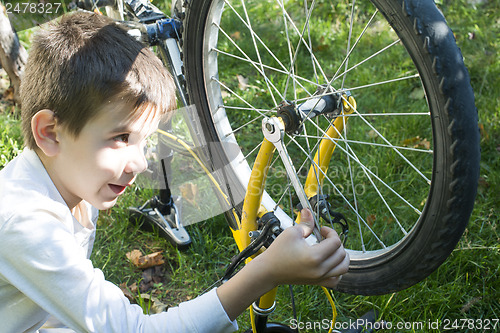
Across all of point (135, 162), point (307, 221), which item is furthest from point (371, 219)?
point (135, 162)

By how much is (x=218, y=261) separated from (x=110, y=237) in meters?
0.49

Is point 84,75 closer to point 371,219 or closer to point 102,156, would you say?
point 102,156

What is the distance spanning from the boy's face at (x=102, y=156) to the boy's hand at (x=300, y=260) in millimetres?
393

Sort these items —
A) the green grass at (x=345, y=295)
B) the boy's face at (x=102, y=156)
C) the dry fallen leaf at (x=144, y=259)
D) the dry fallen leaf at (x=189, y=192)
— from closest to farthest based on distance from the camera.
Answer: the boy's face at (x=102, y=156) → the green grass at (x=345, y=295) → the dry fallen leaf at (x=144, y=259) → the dry fallen leaf at (x=189, y=192)

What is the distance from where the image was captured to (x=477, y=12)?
3.30m

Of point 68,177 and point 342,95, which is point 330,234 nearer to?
point 342,95

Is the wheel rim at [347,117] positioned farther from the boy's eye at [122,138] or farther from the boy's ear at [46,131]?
the boy's ear at [46,131]

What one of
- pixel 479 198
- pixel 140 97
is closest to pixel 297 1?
pixel 479 198

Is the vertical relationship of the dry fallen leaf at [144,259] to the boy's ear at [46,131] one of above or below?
below

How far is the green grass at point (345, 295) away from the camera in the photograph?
1703 mm

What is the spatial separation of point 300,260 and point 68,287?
49 cm

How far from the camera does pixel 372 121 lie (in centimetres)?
270

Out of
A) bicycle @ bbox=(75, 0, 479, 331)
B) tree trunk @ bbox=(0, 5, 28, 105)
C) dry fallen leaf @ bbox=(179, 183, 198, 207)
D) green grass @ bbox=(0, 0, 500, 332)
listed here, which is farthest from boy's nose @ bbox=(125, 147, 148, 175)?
tree trunk @ bbox=(0, 5, 28, 105)

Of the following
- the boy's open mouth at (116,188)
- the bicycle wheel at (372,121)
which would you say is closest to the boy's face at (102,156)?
the boy's open mouth at (116,188)
